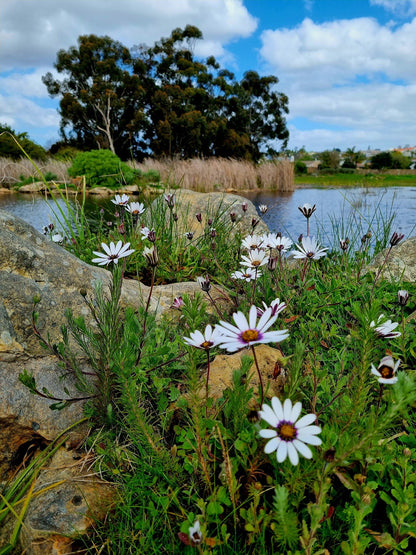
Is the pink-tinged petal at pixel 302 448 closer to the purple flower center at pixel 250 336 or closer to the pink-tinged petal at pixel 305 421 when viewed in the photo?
the pink-tinged petal at pixel 305 421

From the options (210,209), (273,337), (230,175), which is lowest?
(210,209)

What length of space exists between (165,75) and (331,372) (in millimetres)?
37398

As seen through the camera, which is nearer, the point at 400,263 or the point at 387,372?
the point at 387,372

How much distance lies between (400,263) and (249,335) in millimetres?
2986

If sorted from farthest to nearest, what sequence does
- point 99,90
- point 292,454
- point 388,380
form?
point 99,90
point 388,380
point 292,454

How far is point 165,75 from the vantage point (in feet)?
113

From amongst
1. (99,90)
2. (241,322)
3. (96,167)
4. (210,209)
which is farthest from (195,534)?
(99,90)

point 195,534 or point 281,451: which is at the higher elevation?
point 281,451

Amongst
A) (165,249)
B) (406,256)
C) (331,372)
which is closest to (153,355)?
(331,372)

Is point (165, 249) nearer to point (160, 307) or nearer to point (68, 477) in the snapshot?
point (160, 307)

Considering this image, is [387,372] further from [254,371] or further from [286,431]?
[254,371]

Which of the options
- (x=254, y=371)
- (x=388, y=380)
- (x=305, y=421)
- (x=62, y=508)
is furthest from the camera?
(x=254, y=371)

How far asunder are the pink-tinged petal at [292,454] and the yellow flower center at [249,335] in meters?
0.30

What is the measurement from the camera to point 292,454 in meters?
0.94
